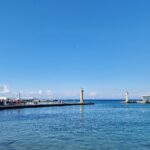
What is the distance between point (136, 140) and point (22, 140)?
10.7m

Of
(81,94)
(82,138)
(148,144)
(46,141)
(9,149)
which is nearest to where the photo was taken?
(9,149)

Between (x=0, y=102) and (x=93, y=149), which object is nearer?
(x=93, y=149)

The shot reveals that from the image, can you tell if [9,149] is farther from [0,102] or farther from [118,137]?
[0,102]

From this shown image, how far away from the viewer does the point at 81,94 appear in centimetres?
17600

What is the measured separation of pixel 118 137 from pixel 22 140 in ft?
31.0

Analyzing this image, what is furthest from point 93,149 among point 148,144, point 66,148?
point 148,144

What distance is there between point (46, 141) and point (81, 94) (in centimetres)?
14597

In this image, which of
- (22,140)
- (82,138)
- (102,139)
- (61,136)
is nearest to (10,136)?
(22,140)

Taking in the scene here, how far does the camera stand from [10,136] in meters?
33.3

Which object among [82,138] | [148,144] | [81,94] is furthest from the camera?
[81,94]

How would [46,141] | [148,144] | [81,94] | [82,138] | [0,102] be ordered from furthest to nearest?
1. [81,94]
2. [0,102]
3. [82,138]
4. [46,141]
5. [148,144]

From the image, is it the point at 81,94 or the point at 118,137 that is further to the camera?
the point at 81,94

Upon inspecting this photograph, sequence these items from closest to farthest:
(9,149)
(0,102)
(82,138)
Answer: (9,149) → (82,138) → (0,102)

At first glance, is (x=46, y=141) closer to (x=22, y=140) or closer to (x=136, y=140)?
(x=22, y=140)
